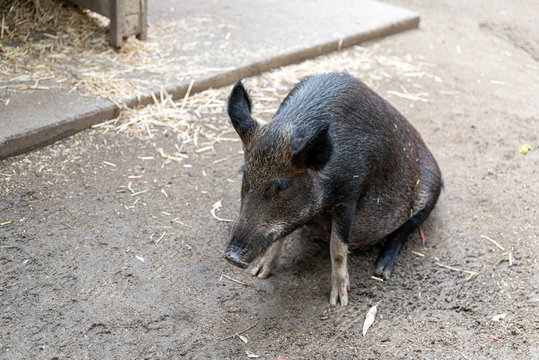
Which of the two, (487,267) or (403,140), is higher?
(403,140)

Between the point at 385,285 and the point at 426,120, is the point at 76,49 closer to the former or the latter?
the point at 426,120

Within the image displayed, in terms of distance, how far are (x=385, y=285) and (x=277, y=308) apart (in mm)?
735

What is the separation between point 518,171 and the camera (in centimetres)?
486

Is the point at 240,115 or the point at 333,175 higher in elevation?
the point at 240,115

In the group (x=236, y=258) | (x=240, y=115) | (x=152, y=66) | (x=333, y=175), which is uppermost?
(x=240, y=115)

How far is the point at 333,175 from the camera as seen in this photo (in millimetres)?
3262

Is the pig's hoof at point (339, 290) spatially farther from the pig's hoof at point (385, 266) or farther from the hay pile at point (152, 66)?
the hay pile at point (152, 66)

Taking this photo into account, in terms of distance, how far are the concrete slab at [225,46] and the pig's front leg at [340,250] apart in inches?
98.4

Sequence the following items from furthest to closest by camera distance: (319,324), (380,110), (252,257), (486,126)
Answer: (486,126) → (380,110) → (319,324) → (252,257)

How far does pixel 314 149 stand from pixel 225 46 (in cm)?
370

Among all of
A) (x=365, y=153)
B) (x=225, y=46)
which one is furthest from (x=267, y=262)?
(x=225, y=46)

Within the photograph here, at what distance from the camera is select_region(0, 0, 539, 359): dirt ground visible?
3209 mm

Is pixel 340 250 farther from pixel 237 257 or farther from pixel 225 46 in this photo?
pixel 225 46

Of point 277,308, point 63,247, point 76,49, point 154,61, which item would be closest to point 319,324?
point 277,308
